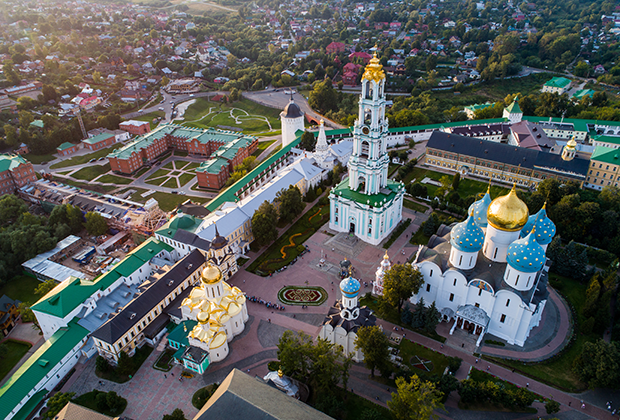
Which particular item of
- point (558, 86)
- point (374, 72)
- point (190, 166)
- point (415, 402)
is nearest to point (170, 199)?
point (190, 166)

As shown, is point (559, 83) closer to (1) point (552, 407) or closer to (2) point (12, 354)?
(1) point (552, 407)

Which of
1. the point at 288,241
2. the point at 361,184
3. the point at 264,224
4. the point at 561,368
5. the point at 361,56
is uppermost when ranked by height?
the point at 361,56

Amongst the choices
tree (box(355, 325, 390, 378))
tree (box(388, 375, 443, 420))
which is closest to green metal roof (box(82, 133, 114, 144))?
tree (box(355, 325, 390, 378))

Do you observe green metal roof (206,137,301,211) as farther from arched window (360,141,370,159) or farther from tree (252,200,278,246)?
arched window (360,141,370,159)

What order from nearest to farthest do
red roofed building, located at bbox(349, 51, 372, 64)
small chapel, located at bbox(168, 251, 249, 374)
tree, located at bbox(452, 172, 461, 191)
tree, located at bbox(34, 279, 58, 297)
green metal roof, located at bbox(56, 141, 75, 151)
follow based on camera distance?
1. small chapel, located at bbox(168, 251, 249, 374)
2. tree, located at bbox(34, 279, 58, 297)
3. tree, located at bbox(452, 172, 461, 191)
4. green metal roof, located at bbox(56, 141, 75, 151)
5. red roofed building, located at bbox(349, 51, 372, 64)

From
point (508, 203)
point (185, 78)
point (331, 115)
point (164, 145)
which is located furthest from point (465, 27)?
Result: point (508, 203)
